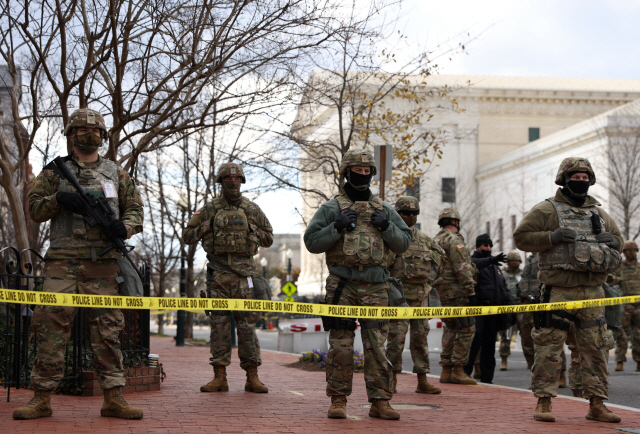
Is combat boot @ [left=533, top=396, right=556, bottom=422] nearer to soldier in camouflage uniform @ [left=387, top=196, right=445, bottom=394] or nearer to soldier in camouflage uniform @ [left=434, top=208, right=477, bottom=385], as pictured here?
soldier in camouflage uniform @ [left=387, top=196, right=445, bottom=394]

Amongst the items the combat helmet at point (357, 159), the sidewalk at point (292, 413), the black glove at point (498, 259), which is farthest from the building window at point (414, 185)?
the combat helmet at point (357, 159)

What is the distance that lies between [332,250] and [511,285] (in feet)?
28.6

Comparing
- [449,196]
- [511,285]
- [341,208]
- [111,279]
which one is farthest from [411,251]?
[449,196]

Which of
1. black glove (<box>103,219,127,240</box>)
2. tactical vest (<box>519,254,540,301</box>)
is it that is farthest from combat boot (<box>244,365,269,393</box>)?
tactical vest (<box>519,254,540,301</box>)

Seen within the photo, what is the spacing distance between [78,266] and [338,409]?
101 inches

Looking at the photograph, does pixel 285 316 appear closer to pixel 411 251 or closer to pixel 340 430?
pixel 411 251

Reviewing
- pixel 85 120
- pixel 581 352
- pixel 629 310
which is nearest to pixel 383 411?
pixel 581 352

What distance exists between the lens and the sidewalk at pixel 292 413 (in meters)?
6.34

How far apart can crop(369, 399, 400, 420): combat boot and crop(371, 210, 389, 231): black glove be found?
156 centimetres

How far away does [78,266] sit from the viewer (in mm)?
6594

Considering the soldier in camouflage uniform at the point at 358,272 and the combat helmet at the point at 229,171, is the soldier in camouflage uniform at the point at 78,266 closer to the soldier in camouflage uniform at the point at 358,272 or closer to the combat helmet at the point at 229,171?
the soldier in camouflage uniform at the point at 358,272

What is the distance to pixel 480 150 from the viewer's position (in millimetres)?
66438

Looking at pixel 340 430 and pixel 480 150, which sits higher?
pixel 480 150

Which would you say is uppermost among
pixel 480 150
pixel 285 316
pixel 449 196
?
pixel 480 150
